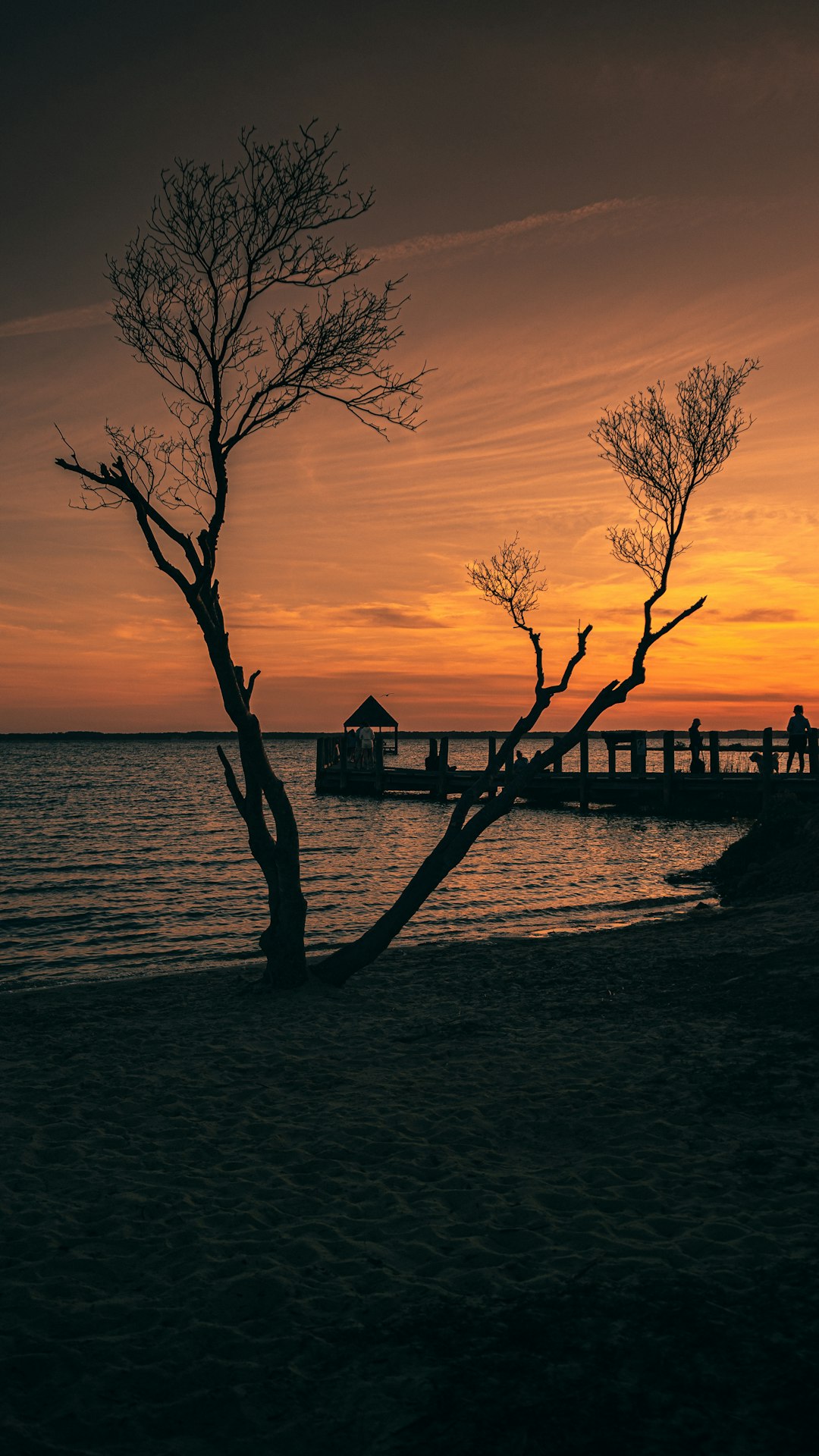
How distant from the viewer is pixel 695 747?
1432 inches

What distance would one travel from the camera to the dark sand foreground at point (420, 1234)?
3.52 m

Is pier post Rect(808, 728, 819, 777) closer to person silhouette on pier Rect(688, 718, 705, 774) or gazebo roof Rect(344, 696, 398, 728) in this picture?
person silhouette on pier Rect(688, 718, 705, 774)

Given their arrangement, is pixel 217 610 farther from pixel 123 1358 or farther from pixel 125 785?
pixel 125 785

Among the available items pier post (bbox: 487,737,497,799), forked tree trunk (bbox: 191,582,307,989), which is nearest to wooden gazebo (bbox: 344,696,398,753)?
pier post (bbox: 487,737,497,799)

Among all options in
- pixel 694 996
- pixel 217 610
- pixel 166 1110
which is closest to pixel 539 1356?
pixel 166 1110

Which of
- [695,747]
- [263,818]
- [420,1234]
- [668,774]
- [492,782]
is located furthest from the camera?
[695,747]

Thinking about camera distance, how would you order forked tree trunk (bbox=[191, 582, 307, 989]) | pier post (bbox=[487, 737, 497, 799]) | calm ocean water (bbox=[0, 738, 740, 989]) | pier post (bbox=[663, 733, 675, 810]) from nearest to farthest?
forked tree trunk (bbox=[191, 582, 307, 989]) → pier post (bbox=[487, 737, 497, 799]) → calm ocean water (bbox=[0, 738, 740, 989]) → pier post (bbox=[663, 733, 675, 810])

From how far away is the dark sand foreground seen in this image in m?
3.52

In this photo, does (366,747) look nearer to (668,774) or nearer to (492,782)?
(668,774)

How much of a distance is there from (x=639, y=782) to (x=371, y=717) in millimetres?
14009

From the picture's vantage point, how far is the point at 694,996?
9633 millimetres

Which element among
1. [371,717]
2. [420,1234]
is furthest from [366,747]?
[420,1234]

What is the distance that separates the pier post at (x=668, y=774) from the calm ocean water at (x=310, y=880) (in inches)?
38.1

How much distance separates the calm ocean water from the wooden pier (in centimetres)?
124
